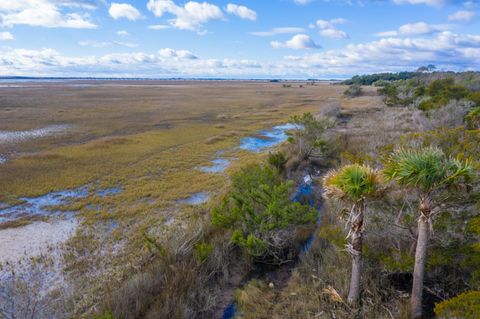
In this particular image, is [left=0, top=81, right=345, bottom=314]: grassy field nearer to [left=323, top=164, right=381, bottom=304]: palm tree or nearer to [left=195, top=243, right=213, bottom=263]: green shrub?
[left=195, top=243, right=213, bottom=263]: green shrub

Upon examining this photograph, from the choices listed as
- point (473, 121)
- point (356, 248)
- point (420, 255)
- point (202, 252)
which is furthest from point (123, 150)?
point (420, 255)

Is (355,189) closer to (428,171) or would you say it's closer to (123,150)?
(428,171)

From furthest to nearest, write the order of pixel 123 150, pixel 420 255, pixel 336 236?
pixel 123 150 → pixel 336 236 → pixel 420 255

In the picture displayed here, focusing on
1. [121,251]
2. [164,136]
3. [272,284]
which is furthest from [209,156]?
[272,284]

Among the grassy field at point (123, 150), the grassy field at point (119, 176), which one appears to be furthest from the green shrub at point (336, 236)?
the grassy field at point (123, 150)

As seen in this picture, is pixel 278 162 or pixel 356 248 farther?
pixel 278 162

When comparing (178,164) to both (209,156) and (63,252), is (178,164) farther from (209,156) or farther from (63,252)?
(63,252)
